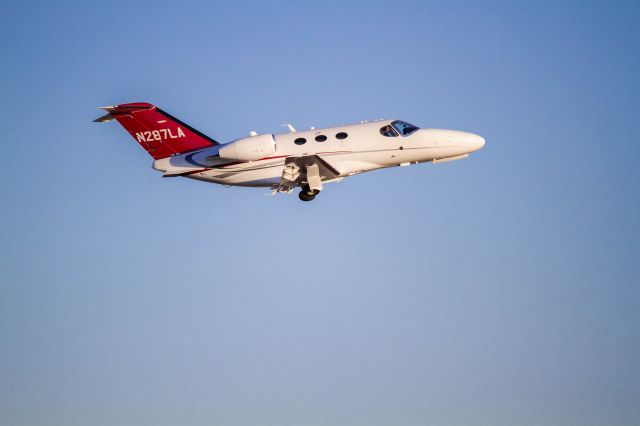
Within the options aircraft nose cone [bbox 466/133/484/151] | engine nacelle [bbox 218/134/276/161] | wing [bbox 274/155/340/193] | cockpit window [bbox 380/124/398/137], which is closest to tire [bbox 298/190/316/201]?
wing [bbox 274/155/340/193]

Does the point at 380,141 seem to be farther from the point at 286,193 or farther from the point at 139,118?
the point at 139,118

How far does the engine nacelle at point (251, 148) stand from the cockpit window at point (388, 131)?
4.32 meters

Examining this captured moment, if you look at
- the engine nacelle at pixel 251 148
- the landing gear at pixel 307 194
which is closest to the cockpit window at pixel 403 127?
the landing gear at pixel 307 194

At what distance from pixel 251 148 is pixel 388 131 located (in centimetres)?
537

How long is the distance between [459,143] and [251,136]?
26.5ft

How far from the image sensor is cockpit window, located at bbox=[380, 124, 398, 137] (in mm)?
30906

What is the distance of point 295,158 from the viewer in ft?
92.4

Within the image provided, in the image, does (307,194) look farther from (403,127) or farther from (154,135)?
(154,135)

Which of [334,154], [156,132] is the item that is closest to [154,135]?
[156,132]

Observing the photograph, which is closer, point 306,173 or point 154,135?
point 306,173

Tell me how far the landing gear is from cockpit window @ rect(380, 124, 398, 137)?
10.9 feet

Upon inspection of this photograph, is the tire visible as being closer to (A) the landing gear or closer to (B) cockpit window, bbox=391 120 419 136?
(A) the landing gear

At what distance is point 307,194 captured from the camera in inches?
1187

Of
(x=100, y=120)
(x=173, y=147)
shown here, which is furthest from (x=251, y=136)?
(x=100, y=120)
